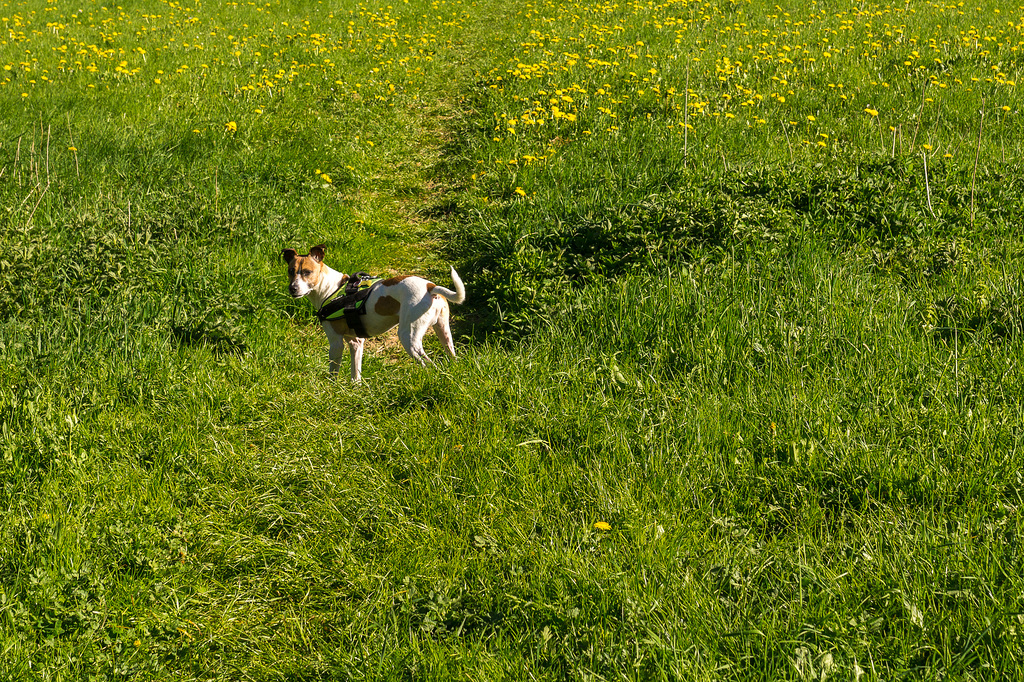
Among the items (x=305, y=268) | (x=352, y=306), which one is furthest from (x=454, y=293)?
(x=305, y=268)

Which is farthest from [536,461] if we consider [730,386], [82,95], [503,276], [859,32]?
[859,32]

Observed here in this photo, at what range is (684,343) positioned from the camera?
4.45 meters

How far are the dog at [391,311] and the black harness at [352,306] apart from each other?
0.02 metres

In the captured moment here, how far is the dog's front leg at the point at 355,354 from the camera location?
4.81 meters

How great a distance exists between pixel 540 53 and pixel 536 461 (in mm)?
8792

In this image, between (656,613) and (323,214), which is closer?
(656,613)

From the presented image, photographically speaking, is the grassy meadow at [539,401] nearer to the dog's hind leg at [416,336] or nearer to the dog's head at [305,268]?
the dog's hind leg at [416,336]

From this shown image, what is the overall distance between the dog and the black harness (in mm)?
18

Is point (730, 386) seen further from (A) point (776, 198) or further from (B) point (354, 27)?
(B) point (354, 27)

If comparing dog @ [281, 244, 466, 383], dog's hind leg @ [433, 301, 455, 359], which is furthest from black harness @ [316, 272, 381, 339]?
dog's hind leg @ [433, 301, 455, 359]

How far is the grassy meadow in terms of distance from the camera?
9.19ft

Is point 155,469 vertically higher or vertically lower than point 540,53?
lower

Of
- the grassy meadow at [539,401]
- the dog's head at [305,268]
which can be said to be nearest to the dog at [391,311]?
the dog's head at [305,268]

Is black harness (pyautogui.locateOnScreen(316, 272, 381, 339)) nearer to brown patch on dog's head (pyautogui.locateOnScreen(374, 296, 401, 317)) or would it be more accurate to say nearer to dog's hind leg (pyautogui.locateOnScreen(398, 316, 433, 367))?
brown patch on dog's head (pyautogui.locateOnScreen(374, 296, 401, 317))
